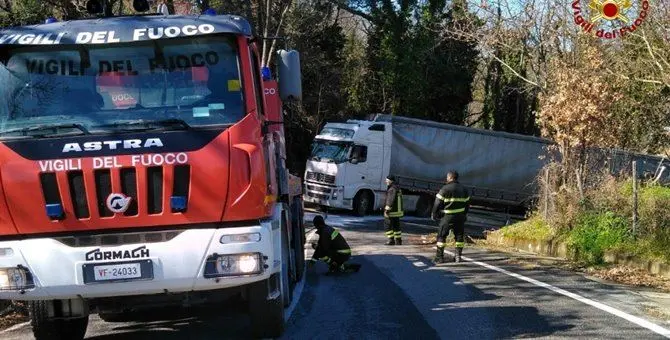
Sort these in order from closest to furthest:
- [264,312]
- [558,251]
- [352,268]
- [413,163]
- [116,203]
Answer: [116,203] < [264,312] < [352,268] < [558,251] < [413,163]

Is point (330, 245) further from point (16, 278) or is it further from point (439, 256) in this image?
point (16, 278)

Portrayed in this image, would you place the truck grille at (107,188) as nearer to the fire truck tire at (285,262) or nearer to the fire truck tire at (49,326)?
the fire truck tire at (49,326)

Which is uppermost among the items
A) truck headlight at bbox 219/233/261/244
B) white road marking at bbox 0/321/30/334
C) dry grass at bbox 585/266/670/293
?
truck headlight at bbox 219/233/261/244

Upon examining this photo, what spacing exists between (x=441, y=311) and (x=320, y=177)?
1905 cm

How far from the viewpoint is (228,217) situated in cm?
566

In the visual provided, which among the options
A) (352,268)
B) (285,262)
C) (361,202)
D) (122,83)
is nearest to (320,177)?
(361,202)

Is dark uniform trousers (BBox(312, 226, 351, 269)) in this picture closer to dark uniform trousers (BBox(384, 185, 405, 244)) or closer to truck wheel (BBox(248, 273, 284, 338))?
truck wheel (BBox(248, 273, 284, 338))

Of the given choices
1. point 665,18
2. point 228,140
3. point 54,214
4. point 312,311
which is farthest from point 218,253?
point 665,18

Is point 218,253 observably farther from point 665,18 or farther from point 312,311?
point 665,18

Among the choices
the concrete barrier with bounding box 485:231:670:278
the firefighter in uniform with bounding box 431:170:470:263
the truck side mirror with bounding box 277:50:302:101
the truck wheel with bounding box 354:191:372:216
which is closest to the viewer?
the truck side mirror with bounding box 277:50:302:101

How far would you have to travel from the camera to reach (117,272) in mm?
5539

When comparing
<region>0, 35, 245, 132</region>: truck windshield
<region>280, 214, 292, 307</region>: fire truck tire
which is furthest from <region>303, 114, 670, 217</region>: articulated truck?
<region>0, 35, 245, 132</region>: truck windshield

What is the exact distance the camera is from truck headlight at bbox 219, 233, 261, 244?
18.5 feet

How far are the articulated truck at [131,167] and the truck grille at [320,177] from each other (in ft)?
66.5
